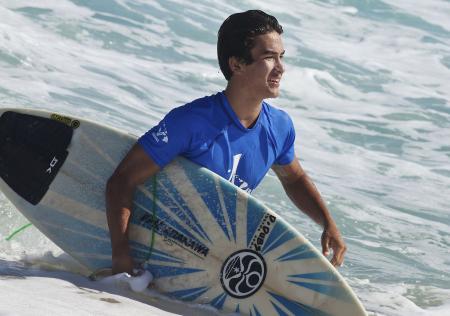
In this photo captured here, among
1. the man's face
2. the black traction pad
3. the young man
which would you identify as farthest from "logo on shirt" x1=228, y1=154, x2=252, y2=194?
the black traction pad

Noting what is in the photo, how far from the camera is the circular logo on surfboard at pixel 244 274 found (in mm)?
3715

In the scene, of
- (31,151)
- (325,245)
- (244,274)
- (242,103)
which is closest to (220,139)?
(242,103)

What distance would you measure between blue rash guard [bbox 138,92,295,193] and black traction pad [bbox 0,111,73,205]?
0.59 m

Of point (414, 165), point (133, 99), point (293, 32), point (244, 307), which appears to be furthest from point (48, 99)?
point (293, 32)

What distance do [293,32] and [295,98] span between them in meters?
3.52

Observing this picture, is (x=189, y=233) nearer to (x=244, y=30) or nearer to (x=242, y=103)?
(x=242, y=103)

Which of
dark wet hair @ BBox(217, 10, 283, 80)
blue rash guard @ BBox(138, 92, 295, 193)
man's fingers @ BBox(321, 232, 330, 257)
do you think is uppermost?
dark wet hair @ BBox(217, 10, 283, 80)

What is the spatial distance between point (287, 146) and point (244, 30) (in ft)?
1.92

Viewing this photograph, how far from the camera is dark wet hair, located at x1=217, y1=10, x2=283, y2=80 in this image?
146 inches

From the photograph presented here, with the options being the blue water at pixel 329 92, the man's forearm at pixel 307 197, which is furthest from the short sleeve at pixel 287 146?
the blue water at pixel 329 92

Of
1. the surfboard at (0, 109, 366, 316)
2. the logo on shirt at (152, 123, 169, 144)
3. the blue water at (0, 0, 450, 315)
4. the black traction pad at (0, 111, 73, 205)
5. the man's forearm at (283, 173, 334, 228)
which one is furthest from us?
the blue water at (0, 0, 450, 315)

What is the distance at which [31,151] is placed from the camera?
4.07 meters

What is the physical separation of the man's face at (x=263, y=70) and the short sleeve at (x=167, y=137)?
1.05ft

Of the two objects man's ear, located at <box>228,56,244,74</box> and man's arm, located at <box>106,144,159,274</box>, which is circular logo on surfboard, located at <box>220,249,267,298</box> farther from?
man's ear, located at <box>228,56,244,74</box>
